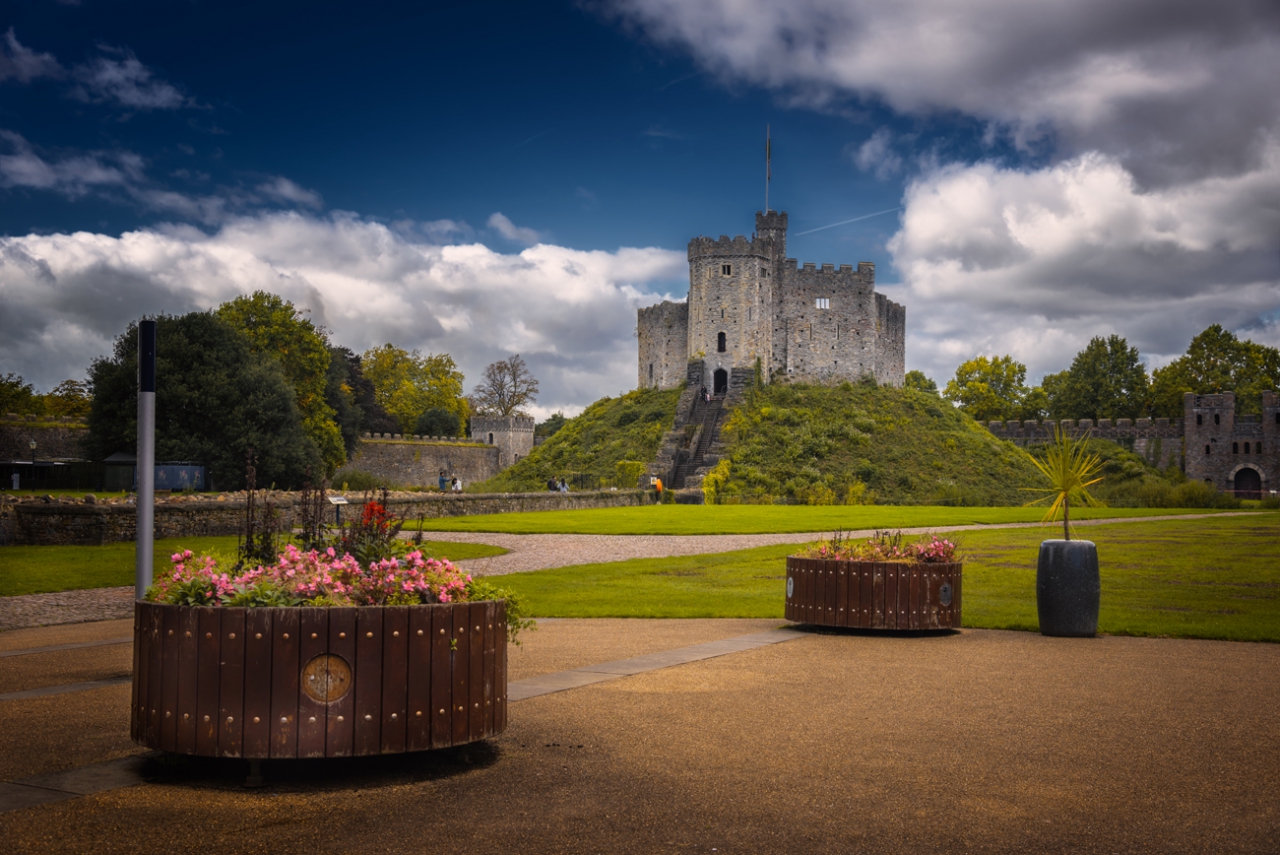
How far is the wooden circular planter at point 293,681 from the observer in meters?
5.22

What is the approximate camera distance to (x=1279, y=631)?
11172 millimetres

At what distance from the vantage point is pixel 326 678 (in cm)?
531

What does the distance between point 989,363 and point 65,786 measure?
85749 mm

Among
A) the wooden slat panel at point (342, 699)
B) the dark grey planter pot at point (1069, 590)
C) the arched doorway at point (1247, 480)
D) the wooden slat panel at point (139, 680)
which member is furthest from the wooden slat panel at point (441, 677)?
the arched doorway at point (1247, 480)

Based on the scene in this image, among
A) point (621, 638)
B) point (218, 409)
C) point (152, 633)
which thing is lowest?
point (621, 638)

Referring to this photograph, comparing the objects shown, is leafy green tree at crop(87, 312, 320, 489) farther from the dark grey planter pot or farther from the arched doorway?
the arched doorway

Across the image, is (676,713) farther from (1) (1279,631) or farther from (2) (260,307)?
(2) (260,307)

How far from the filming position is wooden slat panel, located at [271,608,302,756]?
5195mm

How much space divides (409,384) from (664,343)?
30.9 meters

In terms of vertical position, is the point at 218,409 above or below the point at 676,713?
above

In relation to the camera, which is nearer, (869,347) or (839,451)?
(839,451)

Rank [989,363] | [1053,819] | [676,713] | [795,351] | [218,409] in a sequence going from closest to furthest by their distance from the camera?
1. [1053,819]
2. [676,713]
3. [218,409]
4. [795,351]
5. [989,363]

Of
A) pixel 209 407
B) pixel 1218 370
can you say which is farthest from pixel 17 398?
pixel 1218 370

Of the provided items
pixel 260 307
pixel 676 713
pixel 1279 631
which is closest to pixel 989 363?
pixel 260 307
